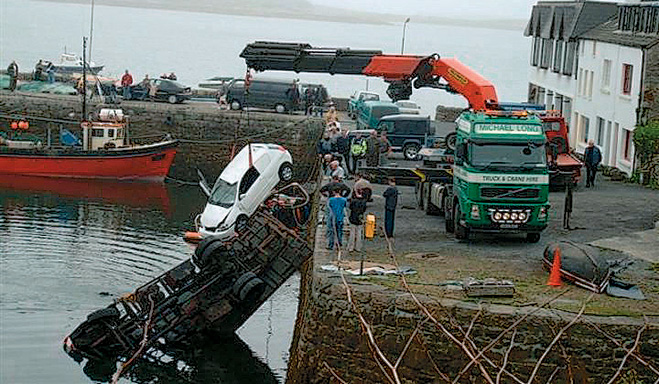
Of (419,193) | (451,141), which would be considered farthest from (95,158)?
(451,141)

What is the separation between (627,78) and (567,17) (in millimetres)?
9020

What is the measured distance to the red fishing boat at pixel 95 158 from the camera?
136 ft

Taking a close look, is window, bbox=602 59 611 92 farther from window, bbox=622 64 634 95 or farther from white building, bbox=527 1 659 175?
window, bbox=622 64 634 95

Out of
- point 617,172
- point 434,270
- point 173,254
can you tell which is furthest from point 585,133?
point 434,270

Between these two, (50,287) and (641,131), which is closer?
(50,287)

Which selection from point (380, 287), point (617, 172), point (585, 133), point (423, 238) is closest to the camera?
point (380, 287)

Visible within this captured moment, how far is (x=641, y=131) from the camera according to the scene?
3275 cm

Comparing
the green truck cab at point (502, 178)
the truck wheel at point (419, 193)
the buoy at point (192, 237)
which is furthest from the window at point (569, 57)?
the green truck cab at point (502, 178)

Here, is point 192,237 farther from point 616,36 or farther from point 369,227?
point 616,36

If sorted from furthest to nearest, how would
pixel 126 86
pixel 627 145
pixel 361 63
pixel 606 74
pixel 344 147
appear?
pixel 126 86, pixel 606 74, pixel 627 145, pixel 344 147, pixel 361 63

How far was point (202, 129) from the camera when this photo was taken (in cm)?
4550

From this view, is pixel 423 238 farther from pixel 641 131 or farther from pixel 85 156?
pixel 85 156

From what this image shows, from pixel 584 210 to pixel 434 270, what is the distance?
876 cm

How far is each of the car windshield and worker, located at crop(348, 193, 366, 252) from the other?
877 cm
